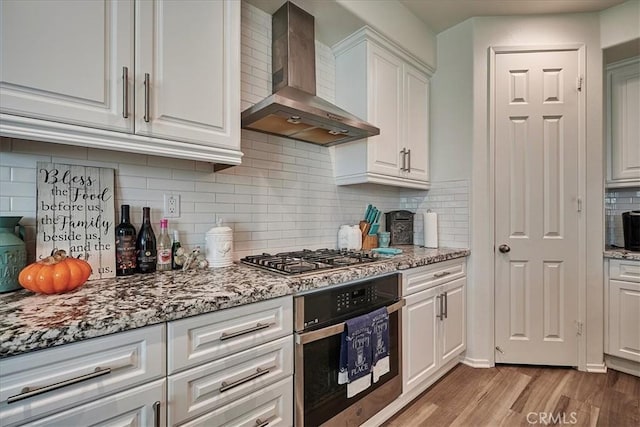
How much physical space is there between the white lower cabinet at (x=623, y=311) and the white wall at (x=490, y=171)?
63 millimetres

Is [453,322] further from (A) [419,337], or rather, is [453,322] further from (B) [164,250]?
(B) [164,250]

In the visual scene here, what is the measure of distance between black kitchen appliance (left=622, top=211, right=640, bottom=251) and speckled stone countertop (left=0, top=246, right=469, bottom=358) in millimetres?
2328

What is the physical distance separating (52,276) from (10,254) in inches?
9.0

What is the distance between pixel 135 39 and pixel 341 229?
162 centimetres

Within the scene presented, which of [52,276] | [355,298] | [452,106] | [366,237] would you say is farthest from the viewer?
[452,106]

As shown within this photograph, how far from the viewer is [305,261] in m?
1.66

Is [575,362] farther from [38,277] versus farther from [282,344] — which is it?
[38,277]

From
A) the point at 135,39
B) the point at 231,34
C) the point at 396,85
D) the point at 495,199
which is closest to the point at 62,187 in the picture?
the point at 135,39

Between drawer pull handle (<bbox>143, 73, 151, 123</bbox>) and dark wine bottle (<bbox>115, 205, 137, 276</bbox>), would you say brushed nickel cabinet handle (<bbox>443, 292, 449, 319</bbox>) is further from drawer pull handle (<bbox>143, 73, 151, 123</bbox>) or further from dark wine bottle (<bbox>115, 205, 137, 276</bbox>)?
drawer pull handle (<bbox>143, 73, 151, 123</bbox>)

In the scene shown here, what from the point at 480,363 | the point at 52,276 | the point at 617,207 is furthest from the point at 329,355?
the point at 617,207

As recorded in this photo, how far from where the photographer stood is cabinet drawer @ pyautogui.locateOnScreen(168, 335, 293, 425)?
0.99m

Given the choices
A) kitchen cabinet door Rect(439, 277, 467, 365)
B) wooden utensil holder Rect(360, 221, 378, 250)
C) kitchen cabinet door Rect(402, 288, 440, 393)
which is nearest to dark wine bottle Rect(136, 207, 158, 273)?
kitchen cabinet door Rect(402, 288, 440, 393)

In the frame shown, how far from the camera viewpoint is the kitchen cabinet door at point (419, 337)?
6.09 ft

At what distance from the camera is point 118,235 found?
1356 millimetres
